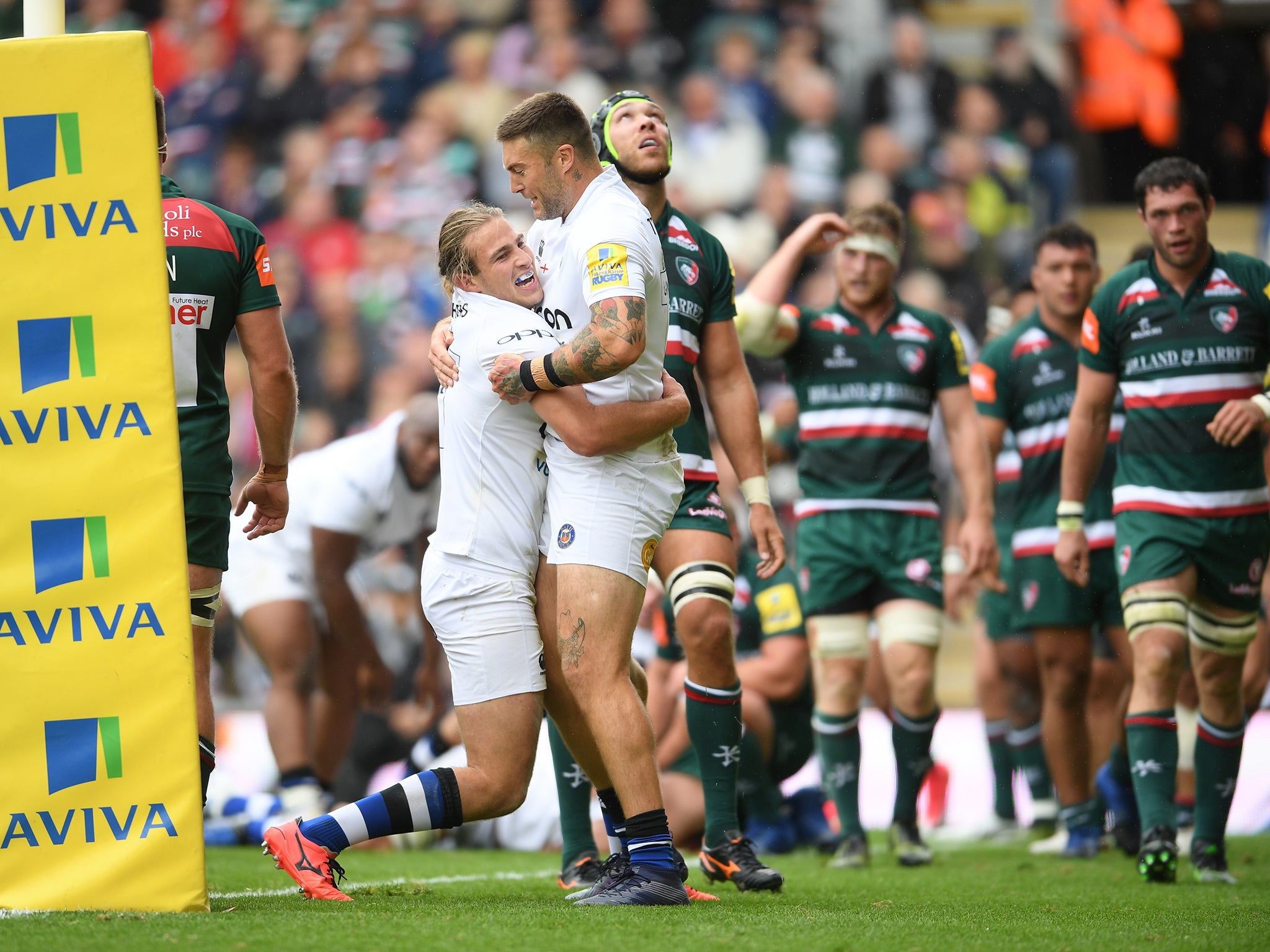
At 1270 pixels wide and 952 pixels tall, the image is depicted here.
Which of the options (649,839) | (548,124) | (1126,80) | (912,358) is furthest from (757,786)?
(1126,80)

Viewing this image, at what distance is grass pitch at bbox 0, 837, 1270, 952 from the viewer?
11.0 ft

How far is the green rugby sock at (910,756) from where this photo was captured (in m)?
6.57

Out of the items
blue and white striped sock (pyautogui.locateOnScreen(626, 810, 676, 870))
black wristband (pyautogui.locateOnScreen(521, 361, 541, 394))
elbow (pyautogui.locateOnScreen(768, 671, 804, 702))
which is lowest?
blue and white striped sock (pyautogui.locateOnScreen(626, 810, 676, 870))

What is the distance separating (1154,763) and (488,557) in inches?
113

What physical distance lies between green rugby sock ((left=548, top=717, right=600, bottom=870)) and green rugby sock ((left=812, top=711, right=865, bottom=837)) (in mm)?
1566

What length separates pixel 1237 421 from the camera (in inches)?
217

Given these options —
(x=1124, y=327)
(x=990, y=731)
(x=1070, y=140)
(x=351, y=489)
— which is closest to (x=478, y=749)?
(x=1124, y=327)

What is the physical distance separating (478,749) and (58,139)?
193 centimetres

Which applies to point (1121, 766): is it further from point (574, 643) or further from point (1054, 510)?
point (574, 643)

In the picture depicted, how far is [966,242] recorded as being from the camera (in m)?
13.4

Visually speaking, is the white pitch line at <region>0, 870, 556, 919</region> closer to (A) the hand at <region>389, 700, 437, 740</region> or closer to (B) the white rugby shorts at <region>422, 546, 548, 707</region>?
(B) the white rugby shorts at <region>422, 546, 548, 707</region>

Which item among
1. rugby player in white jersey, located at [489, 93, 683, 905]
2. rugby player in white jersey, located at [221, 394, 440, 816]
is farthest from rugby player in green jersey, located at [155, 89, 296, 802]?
rugby player in white jersey, located at [221, 394, 440, 816]

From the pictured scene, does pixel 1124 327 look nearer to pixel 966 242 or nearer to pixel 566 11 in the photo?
pixel 966 242

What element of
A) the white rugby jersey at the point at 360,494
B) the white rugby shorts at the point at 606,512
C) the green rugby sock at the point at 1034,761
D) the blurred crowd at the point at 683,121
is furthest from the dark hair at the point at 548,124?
the blurred crowd at the point at 683,121
